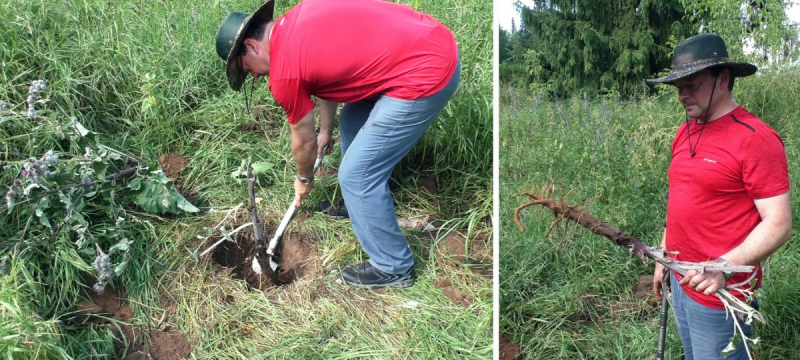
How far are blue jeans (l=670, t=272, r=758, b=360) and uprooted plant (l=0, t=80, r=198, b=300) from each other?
2.39 meters

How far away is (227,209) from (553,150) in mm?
1788

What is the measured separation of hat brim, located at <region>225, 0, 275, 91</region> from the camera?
258 centimetres

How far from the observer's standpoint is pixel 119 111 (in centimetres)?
372

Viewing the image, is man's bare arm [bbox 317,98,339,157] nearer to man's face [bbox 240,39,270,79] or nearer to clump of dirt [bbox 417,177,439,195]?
man's face [bbox 240,39,270,79]

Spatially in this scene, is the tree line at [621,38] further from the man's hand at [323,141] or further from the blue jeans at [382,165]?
the man's hand at [323,141]

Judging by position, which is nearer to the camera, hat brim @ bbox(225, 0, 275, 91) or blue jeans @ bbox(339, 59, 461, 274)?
hat brim @ bbox(225, 0, 275, 91)

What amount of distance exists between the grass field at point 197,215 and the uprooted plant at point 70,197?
0.02 meters

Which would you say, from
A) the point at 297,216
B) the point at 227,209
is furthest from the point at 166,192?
the point at 297,216

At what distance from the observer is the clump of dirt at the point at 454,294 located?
296 centimetres

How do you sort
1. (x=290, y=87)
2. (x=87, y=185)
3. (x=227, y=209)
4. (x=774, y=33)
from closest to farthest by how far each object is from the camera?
1. (x=774, y=33)
2. (x=290, y=87)
3. (x=87, y=185)
4. (x=227, y=209)

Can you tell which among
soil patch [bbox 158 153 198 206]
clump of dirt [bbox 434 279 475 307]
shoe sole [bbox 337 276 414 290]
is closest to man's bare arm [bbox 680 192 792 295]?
clump of dirt [bbox 434 279 475 307]

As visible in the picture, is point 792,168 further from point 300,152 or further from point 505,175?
point 300,152

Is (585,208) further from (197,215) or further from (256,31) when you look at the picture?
(197,215)

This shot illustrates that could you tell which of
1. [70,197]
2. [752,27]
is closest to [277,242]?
[70,197]
